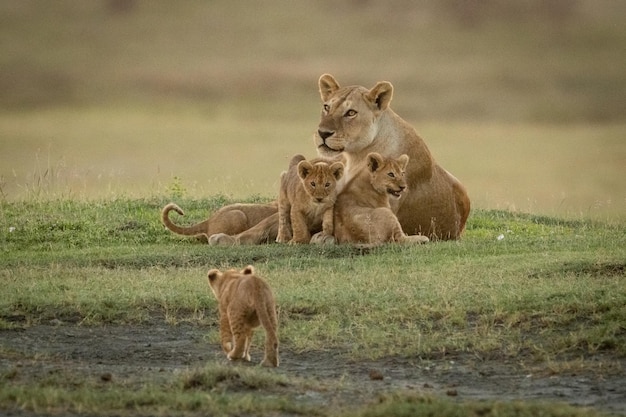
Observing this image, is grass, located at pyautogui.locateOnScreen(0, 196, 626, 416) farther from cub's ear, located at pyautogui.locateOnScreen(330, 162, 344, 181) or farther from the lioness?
cub's ear, located at pyautogui.locateOnScreen(330, 162, 344, 181)

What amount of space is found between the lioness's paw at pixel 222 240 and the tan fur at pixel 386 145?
1.26m

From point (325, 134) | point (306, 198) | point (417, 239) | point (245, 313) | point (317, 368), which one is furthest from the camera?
point (325, 134)

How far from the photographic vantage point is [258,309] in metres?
7.18

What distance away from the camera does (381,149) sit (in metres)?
13.4

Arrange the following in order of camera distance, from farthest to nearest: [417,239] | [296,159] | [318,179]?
[296,159] → [417,239] → [318,179]

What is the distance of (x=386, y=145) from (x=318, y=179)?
132 cm

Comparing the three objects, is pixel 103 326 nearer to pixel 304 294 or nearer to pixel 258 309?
pixel 304 294

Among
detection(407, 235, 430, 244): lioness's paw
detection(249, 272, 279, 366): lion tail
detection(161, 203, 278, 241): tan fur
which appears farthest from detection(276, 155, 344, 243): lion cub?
detection(249, 272, 279, 366): lion tail

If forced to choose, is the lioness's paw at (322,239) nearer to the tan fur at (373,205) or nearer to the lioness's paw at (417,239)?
the tan fur at (373,205)

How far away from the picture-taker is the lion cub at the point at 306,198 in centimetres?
1241

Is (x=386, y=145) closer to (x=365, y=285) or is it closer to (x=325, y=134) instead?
(x=325, y=134)

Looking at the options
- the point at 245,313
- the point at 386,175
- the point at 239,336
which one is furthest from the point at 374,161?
the point at 245,313

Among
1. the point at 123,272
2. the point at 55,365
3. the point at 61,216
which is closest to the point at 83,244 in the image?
the point at 61,216

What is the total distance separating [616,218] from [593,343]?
786cm
